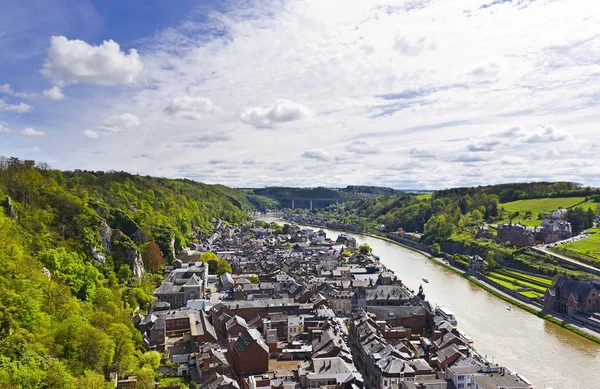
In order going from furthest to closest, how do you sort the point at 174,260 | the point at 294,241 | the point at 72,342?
1. the point at 294,241
2. the point at 174,260
3. the point at 72,342

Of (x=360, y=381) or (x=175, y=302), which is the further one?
(x=175, y=302)

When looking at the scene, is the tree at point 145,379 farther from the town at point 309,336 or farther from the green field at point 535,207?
the green field at point 535,207

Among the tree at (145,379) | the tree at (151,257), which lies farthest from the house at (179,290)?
the tree at (145,379)

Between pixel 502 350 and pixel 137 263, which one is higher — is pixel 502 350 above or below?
below

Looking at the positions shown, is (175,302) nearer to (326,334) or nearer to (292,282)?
(292,282)

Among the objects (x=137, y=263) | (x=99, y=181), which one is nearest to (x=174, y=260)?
(x=137, y=263)

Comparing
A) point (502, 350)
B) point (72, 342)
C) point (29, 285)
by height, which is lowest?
point (502, 350)
